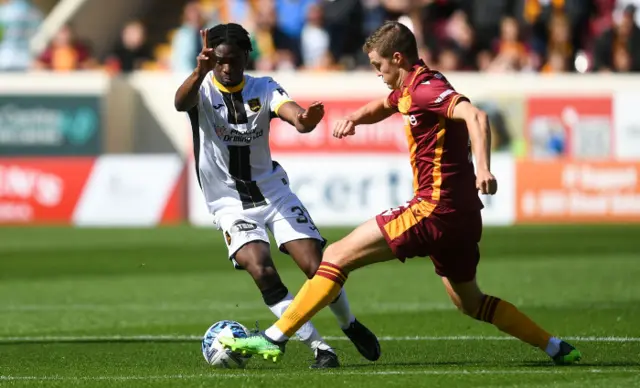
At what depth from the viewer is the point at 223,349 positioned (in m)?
8.40

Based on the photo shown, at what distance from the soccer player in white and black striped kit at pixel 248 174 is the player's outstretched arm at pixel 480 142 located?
1.39 meters

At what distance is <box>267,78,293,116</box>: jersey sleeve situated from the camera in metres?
9.02

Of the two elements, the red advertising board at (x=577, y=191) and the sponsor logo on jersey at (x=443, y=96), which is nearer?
the sponsor logo on jersey at (x=443, y=96)

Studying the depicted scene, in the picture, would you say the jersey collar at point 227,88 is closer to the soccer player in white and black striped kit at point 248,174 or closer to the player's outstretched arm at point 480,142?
the soccer player in white and black striped kit at point 248,174

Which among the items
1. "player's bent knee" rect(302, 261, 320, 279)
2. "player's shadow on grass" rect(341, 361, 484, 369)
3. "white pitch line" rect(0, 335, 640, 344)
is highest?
"player's bent knee" rect(302, 261, 320, 279)

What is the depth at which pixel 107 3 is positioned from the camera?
2820 cm

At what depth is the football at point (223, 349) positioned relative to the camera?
838cm

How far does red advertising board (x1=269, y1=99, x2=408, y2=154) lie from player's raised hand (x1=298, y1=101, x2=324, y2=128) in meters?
15.1

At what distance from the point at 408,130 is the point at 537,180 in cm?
1436

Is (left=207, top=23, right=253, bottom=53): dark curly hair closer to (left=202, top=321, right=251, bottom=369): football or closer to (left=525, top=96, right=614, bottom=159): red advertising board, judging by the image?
(left=202, top=321, right=251, bottom=369): football

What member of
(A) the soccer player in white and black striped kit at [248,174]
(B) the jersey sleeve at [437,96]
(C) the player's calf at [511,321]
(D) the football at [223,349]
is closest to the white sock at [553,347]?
(C) the player's calf at [511,321]

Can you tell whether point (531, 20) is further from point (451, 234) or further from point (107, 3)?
point (451, 234)

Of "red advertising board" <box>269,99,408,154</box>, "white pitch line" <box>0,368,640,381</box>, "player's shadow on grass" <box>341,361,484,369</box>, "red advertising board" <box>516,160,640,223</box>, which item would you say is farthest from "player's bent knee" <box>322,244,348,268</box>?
"red advertising board" <box>269,99,408,154</box>

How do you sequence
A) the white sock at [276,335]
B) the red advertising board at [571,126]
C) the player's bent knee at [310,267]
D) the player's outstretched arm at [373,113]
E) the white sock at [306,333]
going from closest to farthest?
1. the white sock at [276,335]
2. the player's outstretched arm at [373,113]
3. the white sock at [306,333]
4. the player's bent knee at [310,267]
5. the red advertising board at [571,126]
